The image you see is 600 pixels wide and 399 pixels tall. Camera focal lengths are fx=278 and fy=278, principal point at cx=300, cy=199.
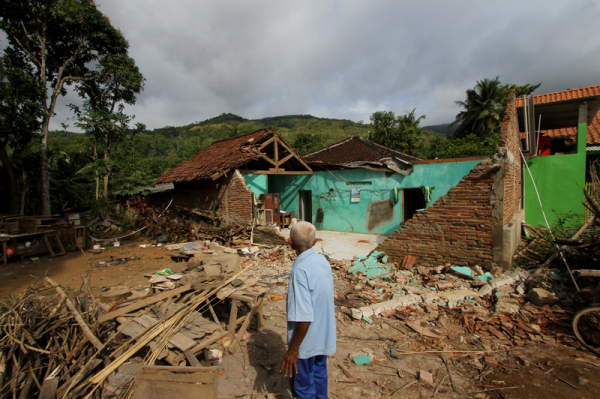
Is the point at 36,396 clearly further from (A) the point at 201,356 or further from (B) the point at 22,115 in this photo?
(B) the point at 22,115

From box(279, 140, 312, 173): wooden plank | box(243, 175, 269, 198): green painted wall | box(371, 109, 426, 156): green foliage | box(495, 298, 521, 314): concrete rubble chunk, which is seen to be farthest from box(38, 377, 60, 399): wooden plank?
box(371, 109, 426, 156): green foliage

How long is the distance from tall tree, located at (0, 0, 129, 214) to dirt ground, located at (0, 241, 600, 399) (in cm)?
1507

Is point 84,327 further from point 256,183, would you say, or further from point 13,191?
point 13,191

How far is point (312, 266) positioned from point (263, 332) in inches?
101

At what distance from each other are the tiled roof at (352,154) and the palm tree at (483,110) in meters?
19.9

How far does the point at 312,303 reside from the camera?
216 centimetres

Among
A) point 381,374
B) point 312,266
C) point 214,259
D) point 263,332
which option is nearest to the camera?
point 312,266

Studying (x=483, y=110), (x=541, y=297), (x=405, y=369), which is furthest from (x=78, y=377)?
(x=483, y=110)

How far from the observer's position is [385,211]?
38.7 ft

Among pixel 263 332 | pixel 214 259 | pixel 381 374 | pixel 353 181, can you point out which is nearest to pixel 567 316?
pixel 381 374

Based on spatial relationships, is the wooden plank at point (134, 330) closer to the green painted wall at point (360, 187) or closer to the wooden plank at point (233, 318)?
Answer: the wooden plank at point (233, 318)

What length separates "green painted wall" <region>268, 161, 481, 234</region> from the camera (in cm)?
1066

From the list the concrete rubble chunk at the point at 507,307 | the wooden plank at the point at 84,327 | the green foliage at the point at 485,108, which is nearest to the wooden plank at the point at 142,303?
the wooden plank at the point at 84,327

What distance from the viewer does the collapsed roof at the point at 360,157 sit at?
448 inches
